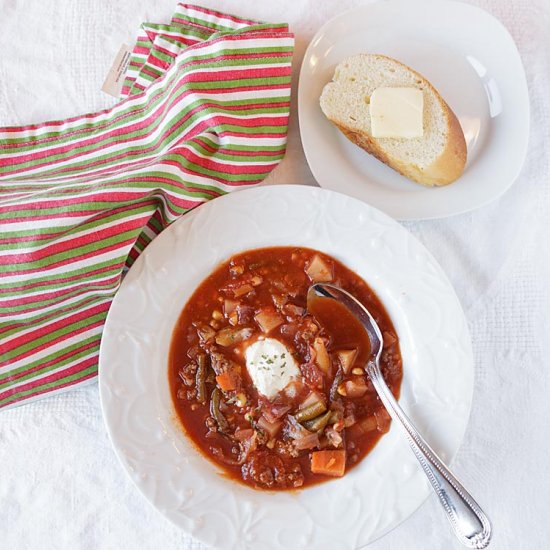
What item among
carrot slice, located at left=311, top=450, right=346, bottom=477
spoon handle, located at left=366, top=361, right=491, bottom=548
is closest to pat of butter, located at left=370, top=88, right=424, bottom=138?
spoon handle, located at left=366, top=361, right=491, bottom=548

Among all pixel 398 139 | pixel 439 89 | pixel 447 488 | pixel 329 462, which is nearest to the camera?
pixel 447 488

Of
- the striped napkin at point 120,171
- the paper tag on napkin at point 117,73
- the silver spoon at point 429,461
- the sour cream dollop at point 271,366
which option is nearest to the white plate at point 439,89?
the striped napkin at point 120,171

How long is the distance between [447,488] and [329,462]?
0.59 m

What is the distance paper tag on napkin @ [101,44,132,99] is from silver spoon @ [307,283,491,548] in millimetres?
1638

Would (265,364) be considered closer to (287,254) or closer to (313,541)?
(287,254)

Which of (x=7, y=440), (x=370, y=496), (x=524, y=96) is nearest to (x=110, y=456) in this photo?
(x=7, y=440)

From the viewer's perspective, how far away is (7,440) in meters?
3.50

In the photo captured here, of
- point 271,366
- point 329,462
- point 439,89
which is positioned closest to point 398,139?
Answer: point 439,89

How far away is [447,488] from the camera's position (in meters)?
2.92

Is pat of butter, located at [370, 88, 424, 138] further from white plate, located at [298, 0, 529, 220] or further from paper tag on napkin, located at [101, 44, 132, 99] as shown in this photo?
paper tag on napkin, located at [101, 44, 132, 99]

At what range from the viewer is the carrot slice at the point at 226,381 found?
316 centimetres

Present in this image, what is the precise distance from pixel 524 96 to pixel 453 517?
2.27m

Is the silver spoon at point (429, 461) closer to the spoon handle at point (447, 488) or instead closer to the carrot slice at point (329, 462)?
the spoon handle at point (447, 488)

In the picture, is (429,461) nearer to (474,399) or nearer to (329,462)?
(329,462)
